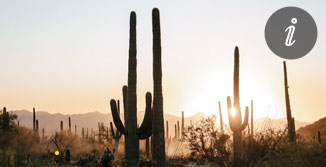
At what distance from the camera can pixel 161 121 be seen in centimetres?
1708

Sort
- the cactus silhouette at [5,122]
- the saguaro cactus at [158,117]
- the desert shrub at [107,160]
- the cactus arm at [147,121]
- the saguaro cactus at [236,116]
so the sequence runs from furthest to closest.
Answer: the cactus silhouette at [5,122] → the desert shrub at [107,160] → the saguaro cactus at [236,116] → the cactus arm at [147,121] → the saguaro cactus at [158,117]

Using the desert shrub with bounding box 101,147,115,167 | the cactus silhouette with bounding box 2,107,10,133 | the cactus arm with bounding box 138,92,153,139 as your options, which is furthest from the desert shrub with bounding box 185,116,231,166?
the cactus silhouette with bounding box 2,107,10,133

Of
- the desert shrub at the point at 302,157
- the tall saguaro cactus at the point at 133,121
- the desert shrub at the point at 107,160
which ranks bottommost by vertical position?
the desert shrub at the point at 107,160

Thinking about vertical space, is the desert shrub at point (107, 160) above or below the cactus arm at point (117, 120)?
below

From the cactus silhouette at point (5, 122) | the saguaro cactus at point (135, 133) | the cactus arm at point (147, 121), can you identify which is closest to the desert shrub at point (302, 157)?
the cactus arm at point (147, 121)

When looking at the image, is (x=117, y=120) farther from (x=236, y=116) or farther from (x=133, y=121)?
(x=236, y=116)

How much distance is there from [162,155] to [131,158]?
7.22 feet

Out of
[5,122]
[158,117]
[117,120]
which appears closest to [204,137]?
[117,120]

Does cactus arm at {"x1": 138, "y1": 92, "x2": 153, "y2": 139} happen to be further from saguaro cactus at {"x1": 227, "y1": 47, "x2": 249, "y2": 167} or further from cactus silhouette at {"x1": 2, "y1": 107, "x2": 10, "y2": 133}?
cactus silhouette at {"x1": 2, "y1": 107, "x2": 10, "y2": 133}

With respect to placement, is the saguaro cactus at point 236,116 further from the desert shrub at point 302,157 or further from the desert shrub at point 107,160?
the desert shrub at point 302,157

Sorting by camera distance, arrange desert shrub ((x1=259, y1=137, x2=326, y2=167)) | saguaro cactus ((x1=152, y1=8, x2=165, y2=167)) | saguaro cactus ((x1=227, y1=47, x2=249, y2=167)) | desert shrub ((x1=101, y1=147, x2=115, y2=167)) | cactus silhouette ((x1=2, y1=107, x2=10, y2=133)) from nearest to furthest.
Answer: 1. desert shrub ((x1=259, y1=137, x2=326, y2=167))
2. saguaro cactus ((x1=152, y1=8, x2=165, y2=167))
3. saguaro cactus ((x1=227, y1=47, x2=249, y2=167))
4. desert shrub ((x1=101, y1=147, x2=115, y2=167))
5. cactus silhouette ((x1=2, y1=107, x2=10, y2=133))

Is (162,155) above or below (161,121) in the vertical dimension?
below

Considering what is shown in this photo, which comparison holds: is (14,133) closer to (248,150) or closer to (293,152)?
(248,150)

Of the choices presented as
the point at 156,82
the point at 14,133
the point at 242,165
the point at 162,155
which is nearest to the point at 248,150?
the point at 242,165
